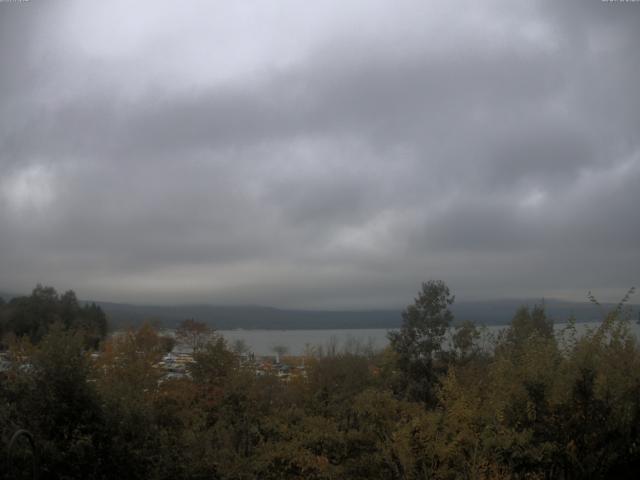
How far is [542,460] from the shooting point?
1143 cm

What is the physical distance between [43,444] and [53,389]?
4.05 ft

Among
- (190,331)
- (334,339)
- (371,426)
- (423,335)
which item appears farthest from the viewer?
(190,331)

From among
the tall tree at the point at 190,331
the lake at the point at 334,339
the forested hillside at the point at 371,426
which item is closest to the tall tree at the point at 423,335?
the lake at the point at 334,339

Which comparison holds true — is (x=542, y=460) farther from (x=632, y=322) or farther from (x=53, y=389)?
(x=53, y=389)

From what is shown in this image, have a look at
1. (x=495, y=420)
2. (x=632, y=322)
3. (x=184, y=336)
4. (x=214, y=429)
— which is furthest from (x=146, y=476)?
(x=184, y=336)

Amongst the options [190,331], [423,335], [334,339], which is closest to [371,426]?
[423,335]

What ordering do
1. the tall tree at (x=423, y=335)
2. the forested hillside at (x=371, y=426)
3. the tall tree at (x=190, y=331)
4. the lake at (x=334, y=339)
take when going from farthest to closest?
the tall tree at (x=190, y=331)
the tall tree at (x=423, y=335)
the lake at (x=334, y=339)
the forested hillside at (x=371, y=426)

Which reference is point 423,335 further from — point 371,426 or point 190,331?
point 190,331

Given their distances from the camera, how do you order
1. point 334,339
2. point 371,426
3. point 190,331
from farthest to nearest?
point 190,331 < point 334,339 < point 371,426

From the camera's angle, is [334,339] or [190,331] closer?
[334,339]

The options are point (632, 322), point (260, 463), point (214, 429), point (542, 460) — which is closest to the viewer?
point (542, 460)

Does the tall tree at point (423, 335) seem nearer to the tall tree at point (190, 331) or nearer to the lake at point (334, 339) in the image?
the lake at point (334, 339)

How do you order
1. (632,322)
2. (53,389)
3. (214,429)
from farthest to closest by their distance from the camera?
(214,429), (632,322), (53,389)

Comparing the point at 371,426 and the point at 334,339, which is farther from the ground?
the point at 334,339
